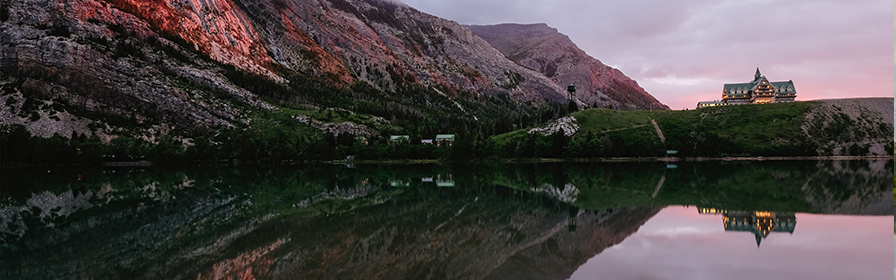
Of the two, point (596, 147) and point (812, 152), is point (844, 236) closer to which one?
point (596, 147)

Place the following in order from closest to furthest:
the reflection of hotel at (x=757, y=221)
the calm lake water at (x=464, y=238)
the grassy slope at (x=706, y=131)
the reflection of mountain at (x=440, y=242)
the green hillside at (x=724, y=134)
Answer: the calm lake water at (x=464, y=238) < the reflection of mountain at (x=440, y=242) < the reflection of hotel at (x=757, y=221) < the green hillside at (x=724, y=134) < the grassy slope at (x=706, y=131)

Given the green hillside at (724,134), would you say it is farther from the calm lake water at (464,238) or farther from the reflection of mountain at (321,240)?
the reflection of mountain at (321,240)

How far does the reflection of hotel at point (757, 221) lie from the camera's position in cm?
2195

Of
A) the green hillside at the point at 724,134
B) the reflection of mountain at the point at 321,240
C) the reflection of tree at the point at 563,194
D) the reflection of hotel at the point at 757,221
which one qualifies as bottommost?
the reflection of mountain at the point at 321,240

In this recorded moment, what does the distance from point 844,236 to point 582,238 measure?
10.9 metres

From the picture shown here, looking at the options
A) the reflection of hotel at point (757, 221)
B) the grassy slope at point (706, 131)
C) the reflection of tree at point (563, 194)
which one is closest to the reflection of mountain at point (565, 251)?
the reflection of hotel at point (757, 221)

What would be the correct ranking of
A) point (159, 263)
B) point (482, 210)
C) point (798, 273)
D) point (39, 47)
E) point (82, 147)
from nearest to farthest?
1. point (798, 273)
2. point (159, 263)
3. point (482, 210)
4. point (82, 147)
5. point (39, 47)

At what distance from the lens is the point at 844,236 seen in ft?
67.1

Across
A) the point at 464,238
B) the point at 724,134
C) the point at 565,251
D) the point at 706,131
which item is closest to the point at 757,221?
the point at 565,251

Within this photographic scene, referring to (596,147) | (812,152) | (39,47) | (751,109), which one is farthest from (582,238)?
(39,47)

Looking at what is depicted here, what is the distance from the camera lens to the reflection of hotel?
21953 mm

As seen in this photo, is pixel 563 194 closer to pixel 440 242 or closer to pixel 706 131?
pixel 440 242

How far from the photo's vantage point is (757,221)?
2416cm

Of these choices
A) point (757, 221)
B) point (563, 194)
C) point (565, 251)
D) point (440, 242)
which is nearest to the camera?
point (565, 251)
